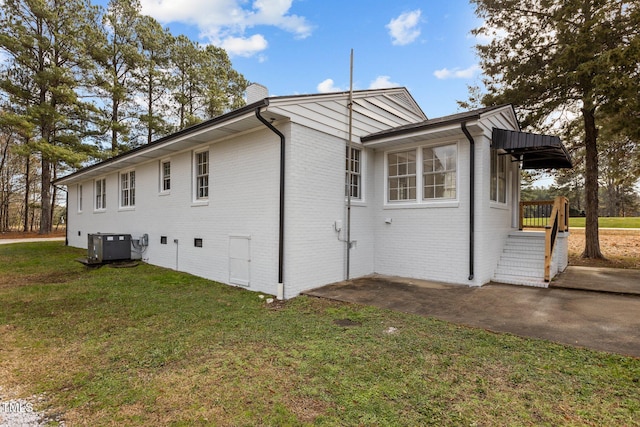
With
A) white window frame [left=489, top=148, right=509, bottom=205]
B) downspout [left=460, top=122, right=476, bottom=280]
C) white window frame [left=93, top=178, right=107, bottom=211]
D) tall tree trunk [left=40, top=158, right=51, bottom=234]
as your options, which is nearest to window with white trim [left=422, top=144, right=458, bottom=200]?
downspout [left=460, top=122, right=476, bottom=280]

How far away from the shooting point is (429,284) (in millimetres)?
6891

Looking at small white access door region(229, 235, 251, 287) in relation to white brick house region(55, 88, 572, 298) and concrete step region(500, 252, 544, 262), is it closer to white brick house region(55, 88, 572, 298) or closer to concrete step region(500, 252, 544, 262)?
white brick house region(55, 88, 572, 298)

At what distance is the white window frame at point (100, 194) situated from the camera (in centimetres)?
1372

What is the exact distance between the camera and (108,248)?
9.83 meters

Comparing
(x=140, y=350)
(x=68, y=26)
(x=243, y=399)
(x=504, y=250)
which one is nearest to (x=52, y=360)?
(x=140, y=350)

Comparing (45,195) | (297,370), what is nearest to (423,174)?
(297,370)

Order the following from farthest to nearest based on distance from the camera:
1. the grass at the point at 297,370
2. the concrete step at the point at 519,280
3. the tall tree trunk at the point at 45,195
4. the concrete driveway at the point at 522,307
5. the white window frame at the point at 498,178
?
the tall tree trunk at the point at 45,195, the white window frame at the point at 498,178, the concrete step at the point at 519,280, the concrete driveway at the point at 522,307, the grass at the point at 297,370

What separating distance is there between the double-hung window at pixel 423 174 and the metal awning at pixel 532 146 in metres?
0.94

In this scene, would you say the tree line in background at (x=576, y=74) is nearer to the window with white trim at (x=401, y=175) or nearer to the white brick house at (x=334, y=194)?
the white brick house at (x=334, y=194)

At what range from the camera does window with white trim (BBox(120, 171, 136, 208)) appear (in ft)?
38.5

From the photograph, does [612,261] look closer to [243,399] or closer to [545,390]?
[545,390]

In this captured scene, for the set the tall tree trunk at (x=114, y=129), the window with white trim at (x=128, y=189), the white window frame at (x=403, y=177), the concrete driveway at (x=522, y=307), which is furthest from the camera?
the tall tree trunk at (x=114, y=129)

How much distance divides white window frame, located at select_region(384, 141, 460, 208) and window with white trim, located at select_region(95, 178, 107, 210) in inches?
474

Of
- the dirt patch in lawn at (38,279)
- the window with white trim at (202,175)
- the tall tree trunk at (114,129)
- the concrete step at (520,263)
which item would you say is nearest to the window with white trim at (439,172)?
the concrete step at (520,263)
